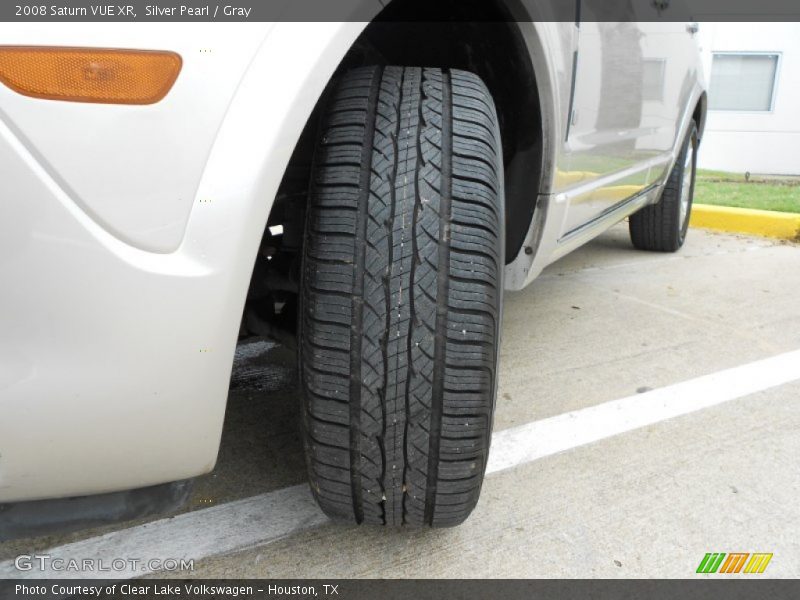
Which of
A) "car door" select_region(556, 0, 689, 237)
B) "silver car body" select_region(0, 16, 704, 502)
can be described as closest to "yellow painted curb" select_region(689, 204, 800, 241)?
A: "car door" select_region(556, 0, 689, 237)

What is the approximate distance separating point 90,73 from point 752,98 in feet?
39.0

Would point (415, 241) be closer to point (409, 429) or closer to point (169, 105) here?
point (409, 429)

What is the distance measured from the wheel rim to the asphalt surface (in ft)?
4.43

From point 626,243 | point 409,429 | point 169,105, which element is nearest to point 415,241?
point 409,429

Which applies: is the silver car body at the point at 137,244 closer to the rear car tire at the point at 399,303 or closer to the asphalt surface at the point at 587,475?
the rear car tire at the point at 399,303

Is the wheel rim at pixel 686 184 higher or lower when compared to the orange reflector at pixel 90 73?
lower

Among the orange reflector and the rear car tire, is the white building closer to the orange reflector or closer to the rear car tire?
the rear car tire

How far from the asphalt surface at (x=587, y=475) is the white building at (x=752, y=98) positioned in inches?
350

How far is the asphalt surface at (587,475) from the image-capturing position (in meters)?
1.41

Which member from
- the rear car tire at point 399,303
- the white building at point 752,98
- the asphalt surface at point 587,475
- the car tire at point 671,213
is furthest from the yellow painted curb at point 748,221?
the white building at point 752,98

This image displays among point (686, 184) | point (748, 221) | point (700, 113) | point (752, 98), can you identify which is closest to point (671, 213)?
point (686, 184)

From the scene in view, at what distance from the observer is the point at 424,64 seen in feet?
5.65

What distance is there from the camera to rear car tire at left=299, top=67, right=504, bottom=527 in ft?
3.96

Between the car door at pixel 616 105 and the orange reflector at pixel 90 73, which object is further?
the car door at pixel 616 105
